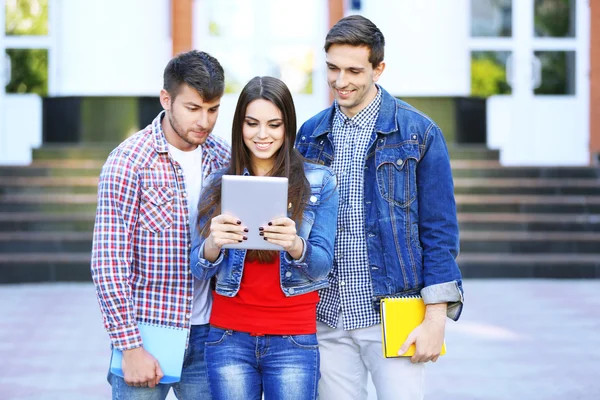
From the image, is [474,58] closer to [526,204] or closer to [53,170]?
[526,204]

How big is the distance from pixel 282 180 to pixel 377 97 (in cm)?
76

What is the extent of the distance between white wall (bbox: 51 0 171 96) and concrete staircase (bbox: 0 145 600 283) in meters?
0.90

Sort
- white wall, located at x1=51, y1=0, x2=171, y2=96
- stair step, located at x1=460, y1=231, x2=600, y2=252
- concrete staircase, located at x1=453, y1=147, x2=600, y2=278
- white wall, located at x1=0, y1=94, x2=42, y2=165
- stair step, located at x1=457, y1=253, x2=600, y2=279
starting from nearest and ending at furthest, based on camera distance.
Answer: stair step, located at x1=457, y1=253, x2=600, y2=279, concrete staircase, located at x1=453, y1=147, x2=600, y2=278, stair step, located at x1=460, y1=231, x2=600, y2=252, white wall, located at x1=51, y1=0, x2=171, y2=96, white wall, located at x1=0, y1=94, x2=42, y2=165

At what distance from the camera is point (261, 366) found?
3023 millimetres

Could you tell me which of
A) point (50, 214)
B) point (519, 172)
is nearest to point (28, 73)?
point (50, 214)

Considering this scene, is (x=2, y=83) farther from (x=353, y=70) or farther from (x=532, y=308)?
(x=353, y=70)

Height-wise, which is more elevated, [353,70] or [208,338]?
[353,70]

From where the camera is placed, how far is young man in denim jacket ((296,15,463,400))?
3.15 meters

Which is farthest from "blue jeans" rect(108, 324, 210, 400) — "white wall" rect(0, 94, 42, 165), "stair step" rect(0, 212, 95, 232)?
"white wall" rect(0, 94, 42, 165)

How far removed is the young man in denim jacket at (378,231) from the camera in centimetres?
315

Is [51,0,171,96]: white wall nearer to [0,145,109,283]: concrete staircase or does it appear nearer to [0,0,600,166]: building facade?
[0,145,109,283]: concrete staircase

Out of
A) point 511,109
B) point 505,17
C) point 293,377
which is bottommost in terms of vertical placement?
point 293,377

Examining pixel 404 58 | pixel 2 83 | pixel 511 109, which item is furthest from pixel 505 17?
pixel 2 83

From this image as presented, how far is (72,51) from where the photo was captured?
12016 millimetres
